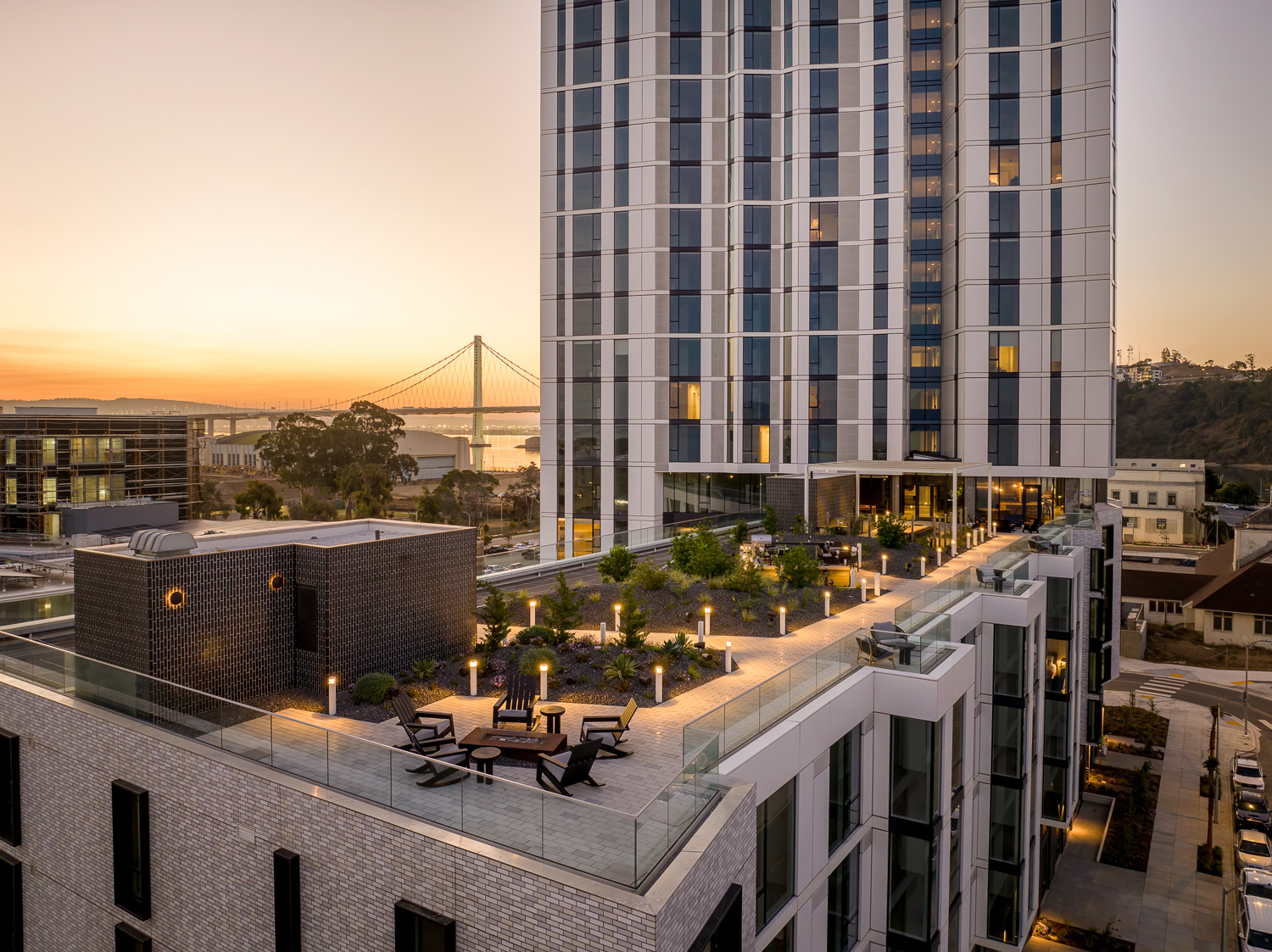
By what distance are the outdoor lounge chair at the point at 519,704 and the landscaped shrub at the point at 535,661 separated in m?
1.55

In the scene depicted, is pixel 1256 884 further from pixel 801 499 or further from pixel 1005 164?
pixel 1005 164

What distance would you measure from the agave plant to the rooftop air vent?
284 inches

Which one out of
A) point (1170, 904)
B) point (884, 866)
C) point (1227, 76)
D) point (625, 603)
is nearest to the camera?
point (884, 866)

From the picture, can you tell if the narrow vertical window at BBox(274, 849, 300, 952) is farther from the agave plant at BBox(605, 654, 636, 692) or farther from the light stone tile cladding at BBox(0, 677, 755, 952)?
the agave plant at BBox(605, 654, 636, 692)

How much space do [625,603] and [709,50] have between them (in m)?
33.2

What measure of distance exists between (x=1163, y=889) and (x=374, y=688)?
25.9 meters

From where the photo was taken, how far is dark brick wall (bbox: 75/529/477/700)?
38.4 feet

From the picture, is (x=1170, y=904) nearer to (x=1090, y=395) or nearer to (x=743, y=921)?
(x=1090, y=395)

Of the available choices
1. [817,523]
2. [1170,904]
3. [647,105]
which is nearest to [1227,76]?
[647,105]

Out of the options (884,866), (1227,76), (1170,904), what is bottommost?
(1170,904)

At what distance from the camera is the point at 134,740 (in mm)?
9609

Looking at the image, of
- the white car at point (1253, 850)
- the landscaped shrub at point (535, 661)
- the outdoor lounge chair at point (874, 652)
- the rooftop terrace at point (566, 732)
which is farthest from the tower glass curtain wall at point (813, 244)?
the outdoor lounge chair at point (874, 652)

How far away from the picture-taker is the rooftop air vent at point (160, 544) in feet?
38.5

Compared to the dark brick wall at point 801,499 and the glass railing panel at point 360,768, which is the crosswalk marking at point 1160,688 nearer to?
the dark brick wall at point 801,499
